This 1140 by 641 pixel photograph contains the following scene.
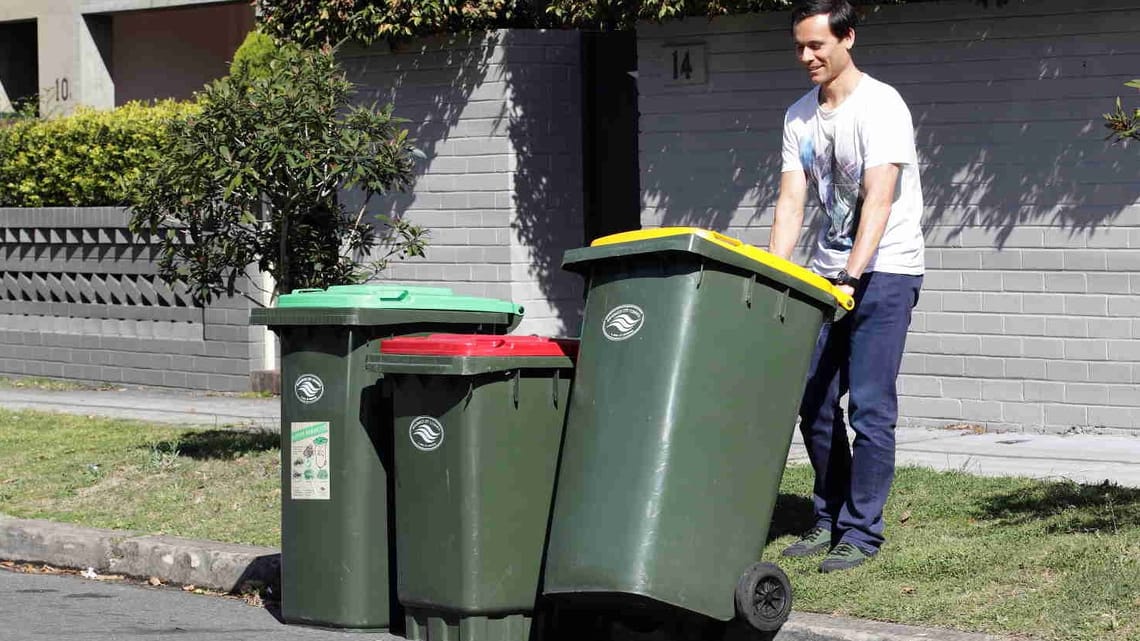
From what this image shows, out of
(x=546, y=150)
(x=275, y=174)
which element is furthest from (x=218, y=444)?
(x=546, y=150)

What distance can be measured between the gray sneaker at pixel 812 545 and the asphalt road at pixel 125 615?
1.53 metres

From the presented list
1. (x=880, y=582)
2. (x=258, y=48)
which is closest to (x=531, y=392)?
(x=880, y=582)

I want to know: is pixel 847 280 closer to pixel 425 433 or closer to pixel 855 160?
pixel 855 160

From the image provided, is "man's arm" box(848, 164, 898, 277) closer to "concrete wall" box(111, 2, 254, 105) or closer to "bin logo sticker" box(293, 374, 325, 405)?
"bin logo sticker" box(293, 374, 325, 405)

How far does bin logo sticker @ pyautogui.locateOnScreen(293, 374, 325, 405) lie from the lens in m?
6.18

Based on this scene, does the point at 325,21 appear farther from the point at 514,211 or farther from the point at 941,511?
the point at 941,511

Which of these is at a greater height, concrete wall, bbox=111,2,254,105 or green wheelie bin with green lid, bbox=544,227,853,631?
concrete wall, bbox=111,2,254,105

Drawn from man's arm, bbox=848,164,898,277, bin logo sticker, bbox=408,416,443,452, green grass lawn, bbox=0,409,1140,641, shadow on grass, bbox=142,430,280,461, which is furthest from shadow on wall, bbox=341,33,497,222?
bin logo sticker, bbox=408,416,443,452

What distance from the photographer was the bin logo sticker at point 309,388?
6176 mm

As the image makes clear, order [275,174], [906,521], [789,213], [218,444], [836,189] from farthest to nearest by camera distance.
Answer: [218,444] < [275,174] < [906,521] < [789,213] < [836,189]

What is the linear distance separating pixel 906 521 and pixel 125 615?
3066 millimetres

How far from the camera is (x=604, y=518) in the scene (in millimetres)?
5426

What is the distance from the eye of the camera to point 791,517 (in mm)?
7250

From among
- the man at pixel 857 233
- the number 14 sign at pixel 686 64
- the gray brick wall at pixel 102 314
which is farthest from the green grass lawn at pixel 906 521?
the number 14 sign at pixel 686 64
